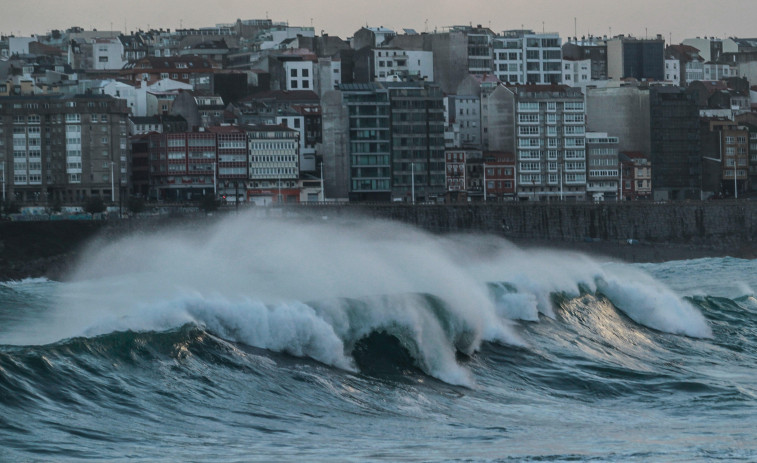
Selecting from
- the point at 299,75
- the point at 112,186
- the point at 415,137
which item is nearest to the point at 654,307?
the point at 112,186

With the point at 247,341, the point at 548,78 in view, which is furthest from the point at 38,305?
the point at 548,78

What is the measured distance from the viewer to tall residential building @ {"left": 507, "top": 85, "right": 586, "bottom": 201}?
10631cm

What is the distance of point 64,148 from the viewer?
95.4m

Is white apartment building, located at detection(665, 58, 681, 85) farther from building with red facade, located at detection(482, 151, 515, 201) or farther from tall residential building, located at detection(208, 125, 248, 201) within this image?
tall residential building, located at detection(208, 125, 248, 201)

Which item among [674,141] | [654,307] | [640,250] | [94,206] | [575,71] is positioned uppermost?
[575,71]

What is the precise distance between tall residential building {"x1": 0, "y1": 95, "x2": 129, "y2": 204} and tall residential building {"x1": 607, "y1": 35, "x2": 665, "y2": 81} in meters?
60.3

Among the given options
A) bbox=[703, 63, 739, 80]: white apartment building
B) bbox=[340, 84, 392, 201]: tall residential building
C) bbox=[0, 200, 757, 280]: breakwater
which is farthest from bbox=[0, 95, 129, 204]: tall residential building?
bbox=[703, 63, 739, 80]: white apartment building

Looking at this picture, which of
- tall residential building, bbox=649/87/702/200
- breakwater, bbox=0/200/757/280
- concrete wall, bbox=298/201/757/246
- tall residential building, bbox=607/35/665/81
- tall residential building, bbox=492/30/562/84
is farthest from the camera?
tall residential building, bbox=607/35/665/81

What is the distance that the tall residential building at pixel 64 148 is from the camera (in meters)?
94.7

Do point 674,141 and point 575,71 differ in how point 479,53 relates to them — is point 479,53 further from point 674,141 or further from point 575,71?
point 674,141

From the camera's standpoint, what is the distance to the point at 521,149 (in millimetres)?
106312

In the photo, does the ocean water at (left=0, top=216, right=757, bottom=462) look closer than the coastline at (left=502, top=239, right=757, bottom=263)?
Yes

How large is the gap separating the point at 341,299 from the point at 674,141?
91.9 m

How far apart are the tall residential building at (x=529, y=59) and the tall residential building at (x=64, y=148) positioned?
4435 cm
